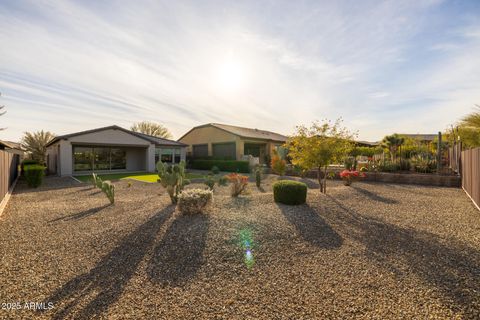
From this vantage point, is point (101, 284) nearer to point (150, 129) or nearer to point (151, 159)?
point (151, 159)

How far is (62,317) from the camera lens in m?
3.22

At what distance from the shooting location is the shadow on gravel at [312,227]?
5.55 meters

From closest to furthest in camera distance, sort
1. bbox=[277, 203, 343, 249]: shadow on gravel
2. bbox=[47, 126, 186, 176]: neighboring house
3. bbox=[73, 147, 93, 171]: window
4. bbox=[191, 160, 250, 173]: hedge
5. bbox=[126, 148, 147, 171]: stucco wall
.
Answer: bbox=[277, 203, 343, 249]: shadow on gravel, bbox=[47, 126, 186, 176]: neighboring house, bbox=[73, 147, 93, 171]: window, bbox=[191, 160, 250, 173]: hedge, bbox=[126, 148, 147, 171]: stucco wall

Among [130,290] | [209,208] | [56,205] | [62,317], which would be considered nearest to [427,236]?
[209,208]

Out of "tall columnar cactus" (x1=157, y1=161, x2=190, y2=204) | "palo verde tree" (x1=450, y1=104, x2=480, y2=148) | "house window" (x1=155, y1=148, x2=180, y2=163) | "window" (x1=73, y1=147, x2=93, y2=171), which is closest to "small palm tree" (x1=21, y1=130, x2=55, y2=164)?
"window" (x1=73, y1=147, x2=93, y2=171)

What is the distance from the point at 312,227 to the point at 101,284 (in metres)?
5.06

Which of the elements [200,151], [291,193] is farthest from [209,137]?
[291,193]

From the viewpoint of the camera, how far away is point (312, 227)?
640cm

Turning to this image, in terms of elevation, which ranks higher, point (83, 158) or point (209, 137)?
point (209, 137)

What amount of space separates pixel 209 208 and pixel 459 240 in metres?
6.73

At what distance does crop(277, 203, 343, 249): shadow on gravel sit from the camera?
18.2 feet

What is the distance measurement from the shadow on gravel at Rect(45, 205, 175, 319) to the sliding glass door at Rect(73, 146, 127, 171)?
21171 mm

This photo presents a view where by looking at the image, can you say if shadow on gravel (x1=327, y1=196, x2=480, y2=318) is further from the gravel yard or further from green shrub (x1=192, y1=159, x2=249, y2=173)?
green shrub (x1=192, y1=159, x2=249, y2=173)

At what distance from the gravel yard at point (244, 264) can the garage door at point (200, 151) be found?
933 inches
